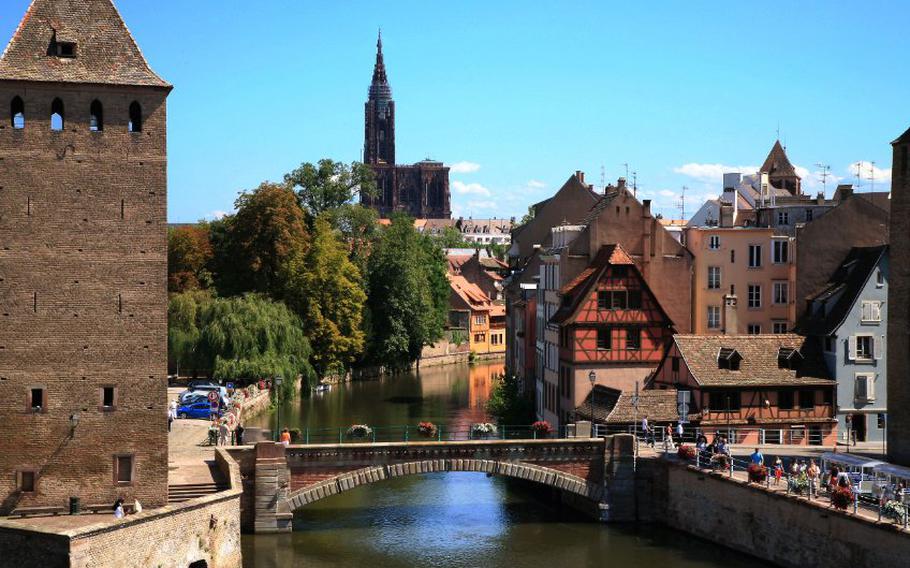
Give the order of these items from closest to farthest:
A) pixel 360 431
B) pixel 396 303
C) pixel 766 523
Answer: pixel 766 523, pixel 360 431, pixel 396 303

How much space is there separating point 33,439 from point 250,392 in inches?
1296

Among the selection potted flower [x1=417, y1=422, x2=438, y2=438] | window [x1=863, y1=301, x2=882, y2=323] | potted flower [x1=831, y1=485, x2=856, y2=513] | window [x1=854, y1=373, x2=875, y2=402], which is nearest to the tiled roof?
window [x1=854, y1=373, x2=875, y2=402]

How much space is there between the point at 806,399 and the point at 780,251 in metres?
9.48

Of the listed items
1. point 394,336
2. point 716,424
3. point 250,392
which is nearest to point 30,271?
point 716,424

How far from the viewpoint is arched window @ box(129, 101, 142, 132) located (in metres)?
36.6

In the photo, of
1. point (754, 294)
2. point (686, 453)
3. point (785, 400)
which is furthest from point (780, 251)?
point (686, 453)

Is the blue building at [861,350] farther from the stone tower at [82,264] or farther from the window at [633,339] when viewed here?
the stone tower at [82,264]

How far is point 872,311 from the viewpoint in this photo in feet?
169

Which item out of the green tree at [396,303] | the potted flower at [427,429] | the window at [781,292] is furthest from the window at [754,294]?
the green tree at [396,303]

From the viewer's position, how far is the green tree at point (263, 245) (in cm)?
8288

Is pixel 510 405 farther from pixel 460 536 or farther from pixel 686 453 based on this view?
pixel 460 536

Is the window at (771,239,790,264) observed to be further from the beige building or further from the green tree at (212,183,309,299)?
the green tree at (212,183,309,299)

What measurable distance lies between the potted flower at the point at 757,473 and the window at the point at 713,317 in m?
18.3

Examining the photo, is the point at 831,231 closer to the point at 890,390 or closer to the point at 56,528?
the point at 890,390
